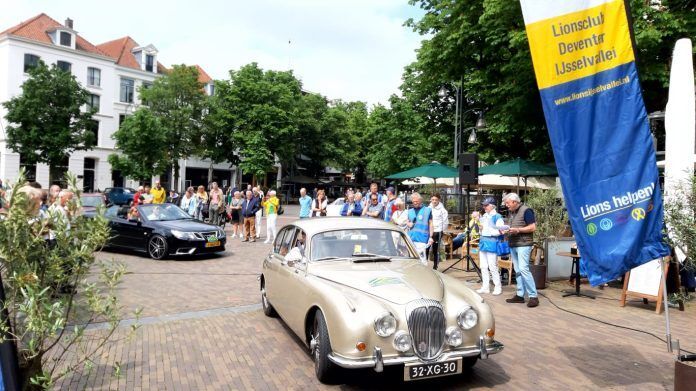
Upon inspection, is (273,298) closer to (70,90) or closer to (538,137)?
(538,137)

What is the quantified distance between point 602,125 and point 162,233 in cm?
1075

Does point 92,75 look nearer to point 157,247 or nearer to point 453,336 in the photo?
point 157,247

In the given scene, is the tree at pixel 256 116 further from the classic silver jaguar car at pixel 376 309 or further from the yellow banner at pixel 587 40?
the yellow banner at pixel 587 40

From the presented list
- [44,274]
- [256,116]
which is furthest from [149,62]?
[44,274]

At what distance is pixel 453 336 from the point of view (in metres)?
4.46

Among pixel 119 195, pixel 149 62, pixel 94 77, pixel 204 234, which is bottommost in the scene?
pixel 204 234

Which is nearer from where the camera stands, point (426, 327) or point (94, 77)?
point (426, 327)

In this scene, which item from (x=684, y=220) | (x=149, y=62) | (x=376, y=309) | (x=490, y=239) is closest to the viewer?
(x=376, y=309)

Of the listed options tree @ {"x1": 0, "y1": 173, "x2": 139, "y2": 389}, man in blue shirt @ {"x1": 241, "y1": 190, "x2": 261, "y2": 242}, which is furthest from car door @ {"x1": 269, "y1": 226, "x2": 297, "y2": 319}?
man in blue shirt @ {"x1": 241, "y1": 190, "x2": 261, "y2": 242}

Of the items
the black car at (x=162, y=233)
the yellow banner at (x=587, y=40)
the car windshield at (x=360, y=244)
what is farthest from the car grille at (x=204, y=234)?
the yellow banner at (x=587, y=40)

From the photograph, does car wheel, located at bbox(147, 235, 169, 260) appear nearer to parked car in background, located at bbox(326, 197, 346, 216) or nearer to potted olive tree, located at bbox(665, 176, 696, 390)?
parked car in background, located at bbox(326, 197, 346, 216)

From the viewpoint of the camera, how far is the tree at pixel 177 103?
44938mm

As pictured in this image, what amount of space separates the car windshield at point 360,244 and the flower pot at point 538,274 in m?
4.61

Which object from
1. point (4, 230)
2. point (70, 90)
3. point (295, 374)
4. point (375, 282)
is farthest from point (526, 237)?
point (70, 90)
